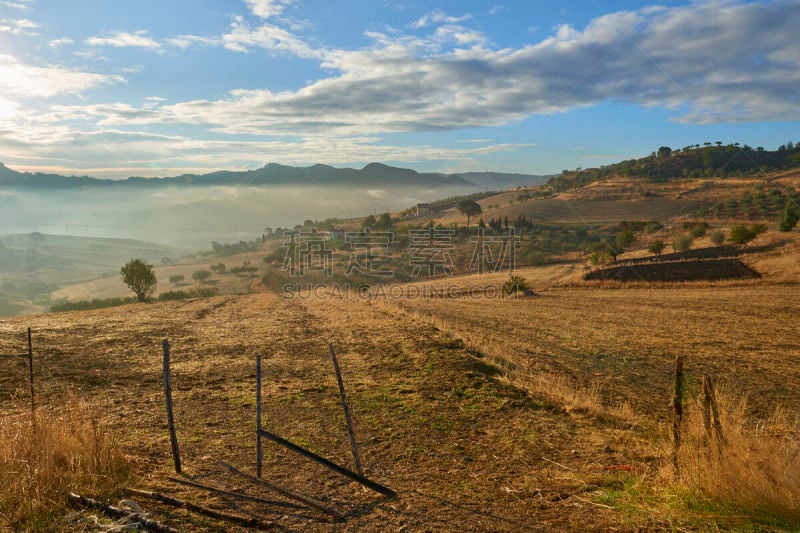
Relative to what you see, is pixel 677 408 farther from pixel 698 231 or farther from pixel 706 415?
pixel 698 231

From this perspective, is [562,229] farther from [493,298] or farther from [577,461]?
[577,461]

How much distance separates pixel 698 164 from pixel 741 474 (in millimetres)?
192979

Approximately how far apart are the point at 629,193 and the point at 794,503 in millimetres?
136086

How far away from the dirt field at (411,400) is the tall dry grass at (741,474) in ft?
1.67

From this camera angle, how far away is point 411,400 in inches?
436

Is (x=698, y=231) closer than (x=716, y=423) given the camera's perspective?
No

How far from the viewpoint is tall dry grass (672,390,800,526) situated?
5.05 metres

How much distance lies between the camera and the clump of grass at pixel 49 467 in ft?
16.8

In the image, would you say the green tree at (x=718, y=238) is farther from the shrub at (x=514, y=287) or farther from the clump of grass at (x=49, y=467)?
the clump of grass at (x=49, y=467)

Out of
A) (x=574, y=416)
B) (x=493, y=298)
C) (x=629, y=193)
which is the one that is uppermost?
(x=629, y=193)

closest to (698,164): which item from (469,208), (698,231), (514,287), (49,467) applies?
(469,208)

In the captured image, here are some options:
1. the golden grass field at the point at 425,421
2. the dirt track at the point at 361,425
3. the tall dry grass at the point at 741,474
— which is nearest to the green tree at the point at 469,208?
the golden grass field at the point at 425,421

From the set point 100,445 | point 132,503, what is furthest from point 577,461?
point 100,445

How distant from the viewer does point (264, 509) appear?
590 cm
